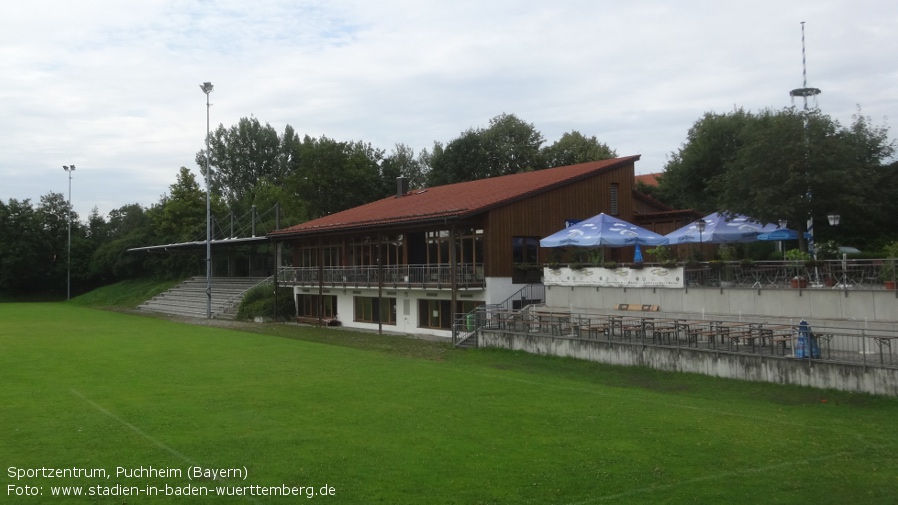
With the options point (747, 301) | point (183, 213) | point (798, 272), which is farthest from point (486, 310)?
point (183, 213)

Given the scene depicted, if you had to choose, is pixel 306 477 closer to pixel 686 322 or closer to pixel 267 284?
pixel 686 322

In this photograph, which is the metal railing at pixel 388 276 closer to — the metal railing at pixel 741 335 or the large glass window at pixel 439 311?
the large glass window at pixel 439 311

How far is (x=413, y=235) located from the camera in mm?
36188

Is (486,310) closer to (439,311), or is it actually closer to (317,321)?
(439,311)

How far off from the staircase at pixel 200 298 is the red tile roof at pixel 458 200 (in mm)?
7995

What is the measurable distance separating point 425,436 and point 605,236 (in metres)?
16.9

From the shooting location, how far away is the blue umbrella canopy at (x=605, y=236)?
88.9 feet

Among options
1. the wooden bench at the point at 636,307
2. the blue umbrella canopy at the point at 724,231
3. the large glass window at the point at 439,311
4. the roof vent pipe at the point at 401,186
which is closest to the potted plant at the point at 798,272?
the blue umbrella canopy at the point at 724,231

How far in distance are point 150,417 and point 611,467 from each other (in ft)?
26.4

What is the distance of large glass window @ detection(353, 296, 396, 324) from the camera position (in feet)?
121

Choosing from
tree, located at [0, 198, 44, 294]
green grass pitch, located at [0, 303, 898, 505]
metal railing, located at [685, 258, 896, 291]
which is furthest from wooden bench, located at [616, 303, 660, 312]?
tree, located at [0, 198, 44, 294]

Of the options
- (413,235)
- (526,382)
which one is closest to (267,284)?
(413,235)

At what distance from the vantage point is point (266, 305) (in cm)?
4456

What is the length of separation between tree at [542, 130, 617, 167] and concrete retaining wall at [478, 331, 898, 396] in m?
34.6
